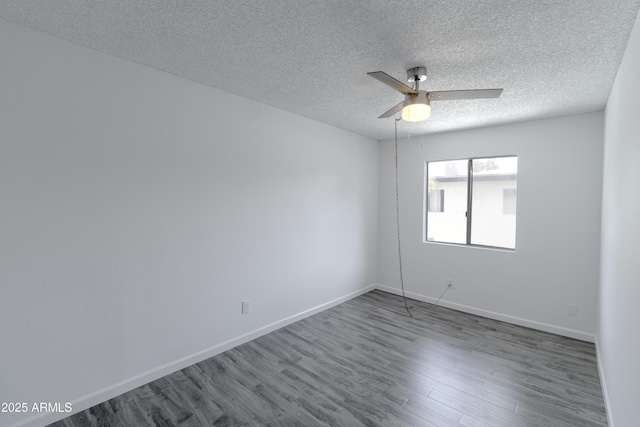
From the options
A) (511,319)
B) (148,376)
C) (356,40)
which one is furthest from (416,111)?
(511,319)

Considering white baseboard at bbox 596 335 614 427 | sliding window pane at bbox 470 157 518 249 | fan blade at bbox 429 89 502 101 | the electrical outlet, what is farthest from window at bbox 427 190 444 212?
the electrical outlet

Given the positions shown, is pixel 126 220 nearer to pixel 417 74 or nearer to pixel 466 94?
pixel 417 74

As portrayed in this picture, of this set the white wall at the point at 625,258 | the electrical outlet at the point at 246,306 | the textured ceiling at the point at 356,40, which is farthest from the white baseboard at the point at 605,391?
the electrical outlet at the point at 246,306

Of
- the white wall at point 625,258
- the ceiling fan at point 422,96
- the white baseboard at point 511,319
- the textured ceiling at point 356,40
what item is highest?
the textured ceiling at point 356,40

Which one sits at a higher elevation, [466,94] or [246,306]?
[466,94]

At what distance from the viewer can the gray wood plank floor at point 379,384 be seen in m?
1.98

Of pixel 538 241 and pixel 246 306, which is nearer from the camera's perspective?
pixel 246 306

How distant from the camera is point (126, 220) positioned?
218 centimetres

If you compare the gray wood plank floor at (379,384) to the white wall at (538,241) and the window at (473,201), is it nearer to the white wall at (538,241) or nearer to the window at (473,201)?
the white wall at (538,241)

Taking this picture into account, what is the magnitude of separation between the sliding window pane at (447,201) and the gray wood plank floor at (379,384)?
1.38m

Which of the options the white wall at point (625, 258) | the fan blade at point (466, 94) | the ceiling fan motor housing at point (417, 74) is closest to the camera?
the white wall at point (625, 258)

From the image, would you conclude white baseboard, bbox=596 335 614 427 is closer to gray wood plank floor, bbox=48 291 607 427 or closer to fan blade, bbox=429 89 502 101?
gray wood plank floor, bbox=48 291 607 427

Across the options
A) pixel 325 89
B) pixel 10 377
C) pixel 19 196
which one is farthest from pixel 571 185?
pixel 10 377

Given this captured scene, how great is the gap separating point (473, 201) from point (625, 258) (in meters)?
2.42
